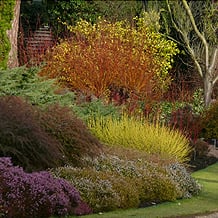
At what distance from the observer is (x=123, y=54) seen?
25.5 m

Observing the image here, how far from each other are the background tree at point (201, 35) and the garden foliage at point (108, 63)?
6.75 ft

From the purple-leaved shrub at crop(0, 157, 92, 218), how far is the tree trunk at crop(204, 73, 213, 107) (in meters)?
17.1

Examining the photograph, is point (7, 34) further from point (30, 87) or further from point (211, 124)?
point (211, 124)

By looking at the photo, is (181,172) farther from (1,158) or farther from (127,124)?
(1,158)

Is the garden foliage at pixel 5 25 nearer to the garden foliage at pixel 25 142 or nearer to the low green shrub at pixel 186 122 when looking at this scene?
the low green shrub at pixel 186 122

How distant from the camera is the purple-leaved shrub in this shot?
11.0m

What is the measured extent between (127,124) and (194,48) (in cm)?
1391

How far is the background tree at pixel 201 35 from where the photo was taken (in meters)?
29.1

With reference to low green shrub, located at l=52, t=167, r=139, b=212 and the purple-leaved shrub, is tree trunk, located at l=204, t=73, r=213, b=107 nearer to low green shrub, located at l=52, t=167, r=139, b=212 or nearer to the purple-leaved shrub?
low green shrub, located at l=52, t=167, r=139, b=212

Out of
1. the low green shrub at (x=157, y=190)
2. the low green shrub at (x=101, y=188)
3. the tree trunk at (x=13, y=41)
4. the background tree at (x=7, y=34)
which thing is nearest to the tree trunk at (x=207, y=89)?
the tree trunk at (x=13, y=41)

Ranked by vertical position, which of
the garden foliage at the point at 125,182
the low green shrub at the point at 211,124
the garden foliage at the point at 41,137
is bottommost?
the low green shrub at the point at 211,124

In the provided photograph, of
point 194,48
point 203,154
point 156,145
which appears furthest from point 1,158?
point 194,48

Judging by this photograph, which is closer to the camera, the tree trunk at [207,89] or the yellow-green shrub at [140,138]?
the yellow-green shrub at [140,138]

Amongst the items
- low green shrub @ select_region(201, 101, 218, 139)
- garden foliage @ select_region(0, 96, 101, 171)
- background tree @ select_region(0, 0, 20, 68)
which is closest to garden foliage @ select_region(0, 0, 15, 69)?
background tree @ select_region(0, 0, 20, 68)
